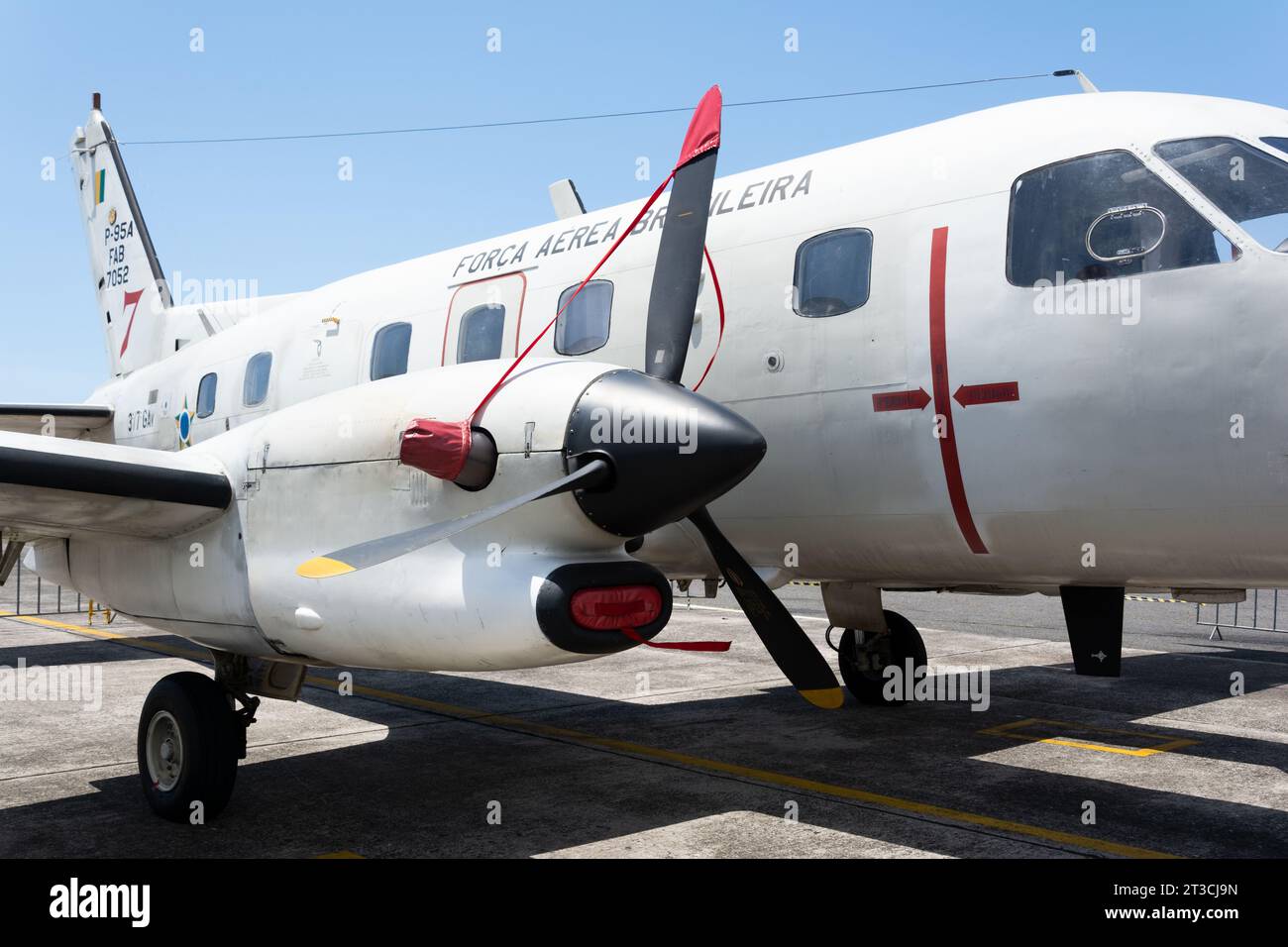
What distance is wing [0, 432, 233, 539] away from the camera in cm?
602

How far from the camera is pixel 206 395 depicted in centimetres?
1109

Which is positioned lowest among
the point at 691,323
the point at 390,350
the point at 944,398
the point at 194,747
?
the point at 194,747

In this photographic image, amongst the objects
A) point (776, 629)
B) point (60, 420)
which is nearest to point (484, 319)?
point (776, 629)

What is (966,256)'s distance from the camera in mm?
6398

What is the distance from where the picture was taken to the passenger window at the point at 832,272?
268 inches

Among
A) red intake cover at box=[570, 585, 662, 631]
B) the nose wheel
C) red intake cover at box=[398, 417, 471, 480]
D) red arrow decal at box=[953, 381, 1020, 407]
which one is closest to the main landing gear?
red intake cover at box=[398, 417, 471, 480]

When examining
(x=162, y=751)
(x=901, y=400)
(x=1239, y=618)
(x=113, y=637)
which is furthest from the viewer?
(x=1239, y=618)

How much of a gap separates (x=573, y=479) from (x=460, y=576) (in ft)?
2.51

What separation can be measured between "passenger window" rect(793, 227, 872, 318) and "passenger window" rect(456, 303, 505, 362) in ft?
8.72

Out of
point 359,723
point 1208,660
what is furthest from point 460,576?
point 1208,660

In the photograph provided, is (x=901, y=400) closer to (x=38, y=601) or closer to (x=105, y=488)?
(x=105, y=488)

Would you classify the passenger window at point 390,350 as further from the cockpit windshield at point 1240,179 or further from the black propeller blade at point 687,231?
the cockpit windshield at point 1240,179

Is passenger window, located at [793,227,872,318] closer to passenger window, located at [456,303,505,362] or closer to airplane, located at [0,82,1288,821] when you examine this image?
airplane, located at [0,82,1288,821]

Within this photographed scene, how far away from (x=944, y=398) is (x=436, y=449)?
9.47 feet
